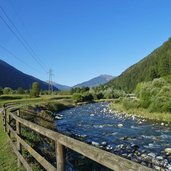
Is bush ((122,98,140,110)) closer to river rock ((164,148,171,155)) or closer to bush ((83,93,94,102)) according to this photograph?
river rock ((164,148,171,155))

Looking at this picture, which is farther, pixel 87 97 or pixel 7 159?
pixel 87 97

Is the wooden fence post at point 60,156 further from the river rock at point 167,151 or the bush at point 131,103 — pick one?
the bush at point 131,103

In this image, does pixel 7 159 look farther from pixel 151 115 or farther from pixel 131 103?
pixel 131 103

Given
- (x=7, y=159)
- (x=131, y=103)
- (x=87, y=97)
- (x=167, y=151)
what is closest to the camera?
(x=7, y=159)

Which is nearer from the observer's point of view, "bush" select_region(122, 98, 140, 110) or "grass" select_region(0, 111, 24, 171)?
"grass" select_region(0, 111, 24, 171)

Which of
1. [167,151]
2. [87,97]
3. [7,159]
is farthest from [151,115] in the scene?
[87,97]

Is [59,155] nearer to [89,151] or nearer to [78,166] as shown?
[89,151]

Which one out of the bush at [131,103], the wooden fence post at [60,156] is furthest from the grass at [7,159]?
the bush at [131,103]

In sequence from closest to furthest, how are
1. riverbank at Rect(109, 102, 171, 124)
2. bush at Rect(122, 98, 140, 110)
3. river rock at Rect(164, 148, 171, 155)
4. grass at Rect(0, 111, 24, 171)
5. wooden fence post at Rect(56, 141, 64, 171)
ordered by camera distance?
wooden fence post at Rect(56, 141, 64, 171), grass at Rect(0, 111, 24, 171), river rock at Rect(164, 148, 171, 155), riverbank at Rect(109, 102, 171, 124), bush at Rect(122, 98, 140, 110)

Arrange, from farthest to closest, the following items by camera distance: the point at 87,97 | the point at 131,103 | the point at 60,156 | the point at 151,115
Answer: the point at 87,97 → the point at 131,103 → the point at 151,115 → the point at 60,156

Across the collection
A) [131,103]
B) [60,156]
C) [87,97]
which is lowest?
[60,156]

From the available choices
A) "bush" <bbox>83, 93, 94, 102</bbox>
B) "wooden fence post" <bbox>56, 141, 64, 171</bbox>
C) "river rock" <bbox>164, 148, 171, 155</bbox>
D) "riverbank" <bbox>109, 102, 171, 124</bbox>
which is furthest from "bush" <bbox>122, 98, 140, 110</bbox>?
"wooden fence post" <bbox>56, 141, 64, 171</bbox>

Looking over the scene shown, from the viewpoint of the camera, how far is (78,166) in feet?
57.1

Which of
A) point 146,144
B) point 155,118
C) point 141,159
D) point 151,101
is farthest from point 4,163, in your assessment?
point 151,101
